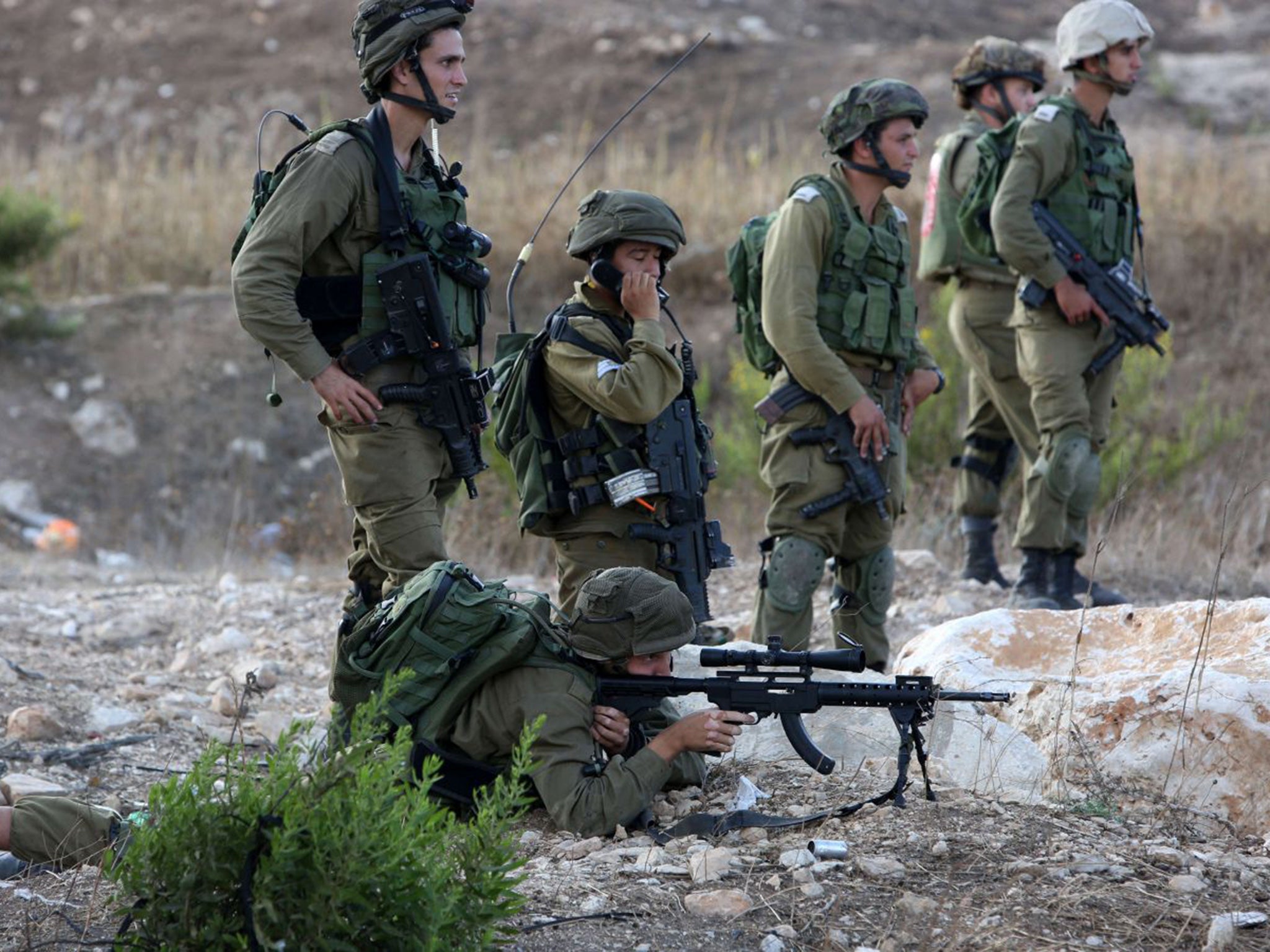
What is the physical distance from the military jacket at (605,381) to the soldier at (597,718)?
0.64m

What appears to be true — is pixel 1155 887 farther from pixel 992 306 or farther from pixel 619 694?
pixel 992 306

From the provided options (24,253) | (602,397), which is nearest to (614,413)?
(602,397)

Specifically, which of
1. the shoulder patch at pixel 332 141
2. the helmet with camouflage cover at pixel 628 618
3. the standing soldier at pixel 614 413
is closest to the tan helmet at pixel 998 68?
the standing soldier at pixel 614 413

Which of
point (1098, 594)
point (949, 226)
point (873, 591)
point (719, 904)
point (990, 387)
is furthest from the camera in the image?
point (949, 226)

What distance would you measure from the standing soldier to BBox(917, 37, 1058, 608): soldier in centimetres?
258

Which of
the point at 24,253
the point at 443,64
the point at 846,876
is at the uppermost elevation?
the point at 443,64

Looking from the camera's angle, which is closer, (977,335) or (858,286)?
(858,286)

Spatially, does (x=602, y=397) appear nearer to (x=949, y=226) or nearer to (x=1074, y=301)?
(x=1074, y=301)

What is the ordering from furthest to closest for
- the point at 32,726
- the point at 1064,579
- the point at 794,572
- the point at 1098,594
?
the point at 1098,594, the point at 1064,579, the point at 794,572, the point at 32,726

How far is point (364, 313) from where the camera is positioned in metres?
4.29

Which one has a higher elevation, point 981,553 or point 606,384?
point 606,384

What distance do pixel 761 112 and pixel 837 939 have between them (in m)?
13.9

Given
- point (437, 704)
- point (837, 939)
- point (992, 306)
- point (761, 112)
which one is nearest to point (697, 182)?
point (761, 112)

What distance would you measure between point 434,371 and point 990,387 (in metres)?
3.22
